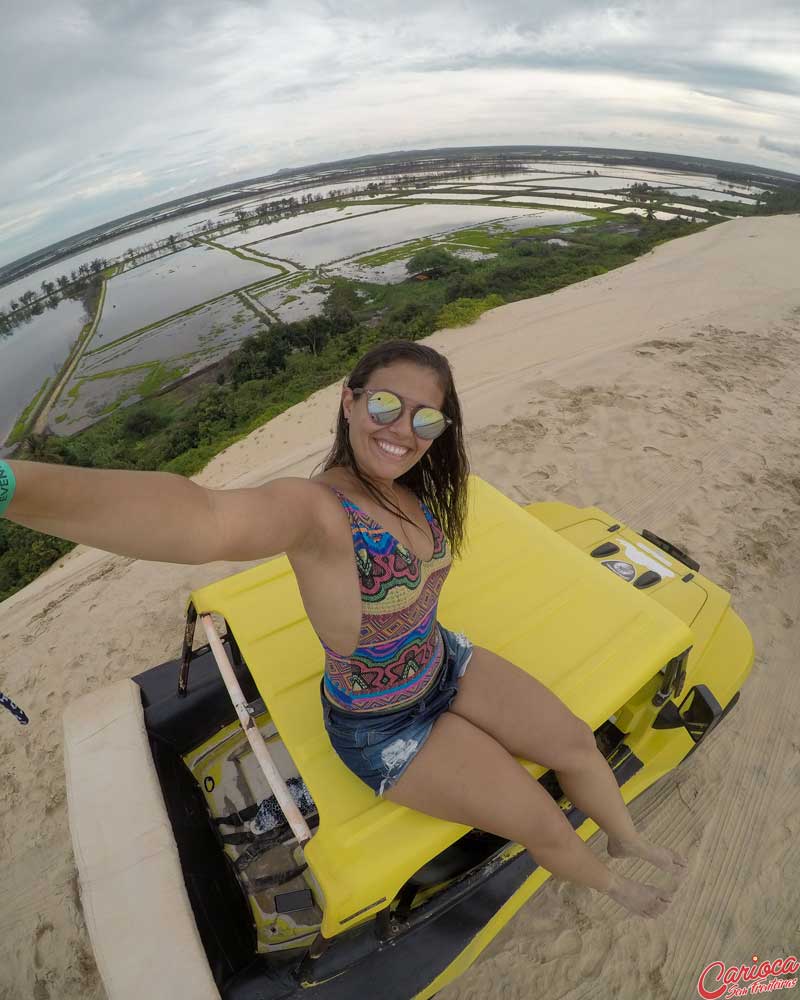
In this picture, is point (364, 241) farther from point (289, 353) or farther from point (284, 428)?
point (284, 428)

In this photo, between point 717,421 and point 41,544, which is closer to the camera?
point 717,421

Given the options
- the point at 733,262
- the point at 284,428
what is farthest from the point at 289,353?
the point at 733,262

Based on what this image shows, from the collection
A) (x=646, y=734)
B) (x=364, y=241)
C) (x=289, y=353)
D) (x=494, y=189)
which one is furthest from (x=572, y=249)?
(x=494, y=189)

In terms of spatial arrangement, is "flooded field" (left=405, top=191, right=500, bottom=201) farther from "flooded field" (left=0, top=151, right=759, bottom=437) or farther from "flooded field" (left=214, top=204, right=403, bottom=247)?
"flooded field" (left=214, top=204, right=403, bottom=247)

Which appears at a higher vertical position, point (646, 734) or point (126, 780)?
point (126, 780)

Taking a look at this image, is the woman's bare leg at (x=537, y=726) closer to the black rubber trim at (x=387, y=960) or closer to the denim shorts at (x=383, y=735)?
the denim shorts at (x=383, y=735)

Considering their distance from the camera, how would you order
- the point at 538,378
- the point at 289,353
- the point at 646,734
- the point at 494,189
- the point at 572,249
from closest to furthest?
the point at 646,734 < the point at 538,378 < the point at 289,353 < the point at 572,249 < the point at 494,189

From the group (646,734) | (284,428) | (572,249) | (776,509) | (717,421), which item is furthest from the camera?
(572,249)
